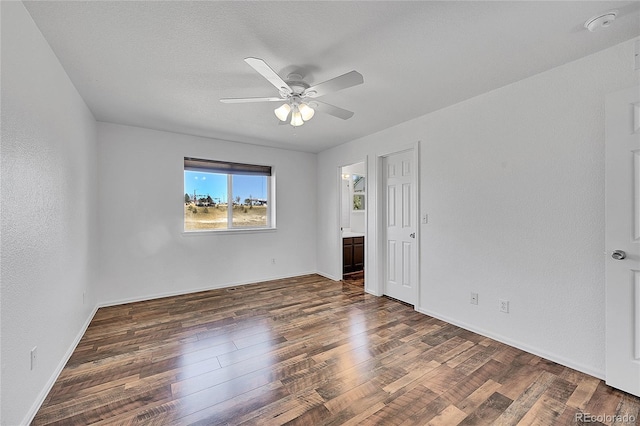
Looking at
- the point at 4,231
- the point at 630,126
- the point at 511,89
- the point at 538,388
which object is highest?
the point at 511,89

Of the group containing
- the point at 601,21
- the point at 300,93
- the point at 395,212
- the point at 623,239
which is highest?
the point at 601,21

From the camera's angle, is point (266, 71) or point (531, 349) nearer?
point (266, 71)

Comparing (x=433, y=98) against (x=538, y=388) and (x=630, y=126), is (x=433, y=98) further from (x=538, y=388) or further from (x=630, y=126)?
(x=538, y=388)

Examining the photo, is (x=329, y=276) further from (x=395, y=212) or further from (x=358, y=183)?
(x=358, y=183)

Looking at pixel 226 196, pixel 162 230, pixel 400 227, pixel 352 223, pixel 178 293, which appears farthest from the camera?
pixel 352 223

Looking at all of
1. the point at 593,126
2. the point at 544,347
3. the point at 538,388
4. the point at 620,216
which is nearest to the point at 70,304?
the point at 538,388

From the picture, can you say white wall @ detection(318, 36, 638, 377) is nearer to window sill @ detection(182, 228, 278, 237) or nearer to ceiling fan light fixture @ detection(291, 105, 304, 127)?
ceiling fan light fixture @ detection(291, 105, 304, 127)

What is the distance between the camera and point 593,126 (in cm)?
207

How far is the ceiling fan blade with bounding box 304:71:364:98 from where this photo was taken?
72.7 inches

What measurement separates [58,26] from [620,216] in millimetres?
3999

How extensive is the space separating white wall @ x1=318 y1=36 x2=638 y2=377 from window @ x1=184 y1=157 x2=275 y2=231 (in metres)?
2.89

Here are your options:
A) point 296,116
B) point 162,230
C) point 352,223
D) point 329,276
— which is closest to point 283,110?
point 296,116

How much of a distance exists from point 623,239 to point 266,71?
273 cm

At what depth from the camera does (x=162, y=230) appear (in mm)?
3994
